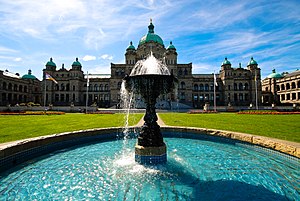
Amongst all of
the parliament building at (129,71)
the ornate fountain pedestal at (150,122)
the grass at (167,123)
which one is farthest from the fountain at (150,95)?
the parliament building at (129,71)

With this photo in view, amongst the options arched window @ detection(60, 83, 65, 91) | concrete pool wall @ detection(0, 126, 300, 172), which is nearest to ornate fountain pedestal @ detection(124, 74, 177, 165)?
concrete pool wall @ detection(0, 126, 300, 172)

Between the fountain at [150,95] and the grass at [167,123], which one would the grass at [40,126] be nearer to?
the grass at [167,123]

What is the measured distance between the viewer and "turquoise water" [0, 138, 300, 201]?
12.6 feet

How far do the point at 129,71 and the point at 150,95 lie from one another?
52.8m

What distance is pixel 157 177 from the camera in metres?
4.73

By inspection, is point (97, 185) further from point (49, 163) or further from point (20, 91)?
point (20, 91)

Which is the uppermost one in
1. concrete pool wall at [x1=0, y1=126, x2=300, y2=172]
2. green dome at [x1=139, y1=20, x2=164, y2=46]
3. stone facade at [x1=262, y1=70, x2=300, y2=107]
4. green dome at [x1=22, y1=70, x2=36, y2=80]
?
green dome at [x1=139, y1=20, x2=164, y2=46]

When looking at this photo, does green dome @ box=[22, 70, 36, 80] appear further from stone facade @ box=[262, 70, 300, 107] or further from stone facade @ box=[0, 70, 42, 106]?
stone facade @ box=[262, 70, 300, 107]

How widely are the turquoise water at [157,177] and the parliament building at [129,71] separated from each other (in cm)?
4990

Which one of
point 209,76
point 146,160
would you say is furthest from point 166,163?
point 209,76

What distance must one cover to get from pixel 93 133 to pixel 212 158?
6.30 m

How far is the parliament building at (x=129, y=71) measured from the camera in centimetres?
5703

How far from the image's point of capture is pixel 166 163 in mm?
5855

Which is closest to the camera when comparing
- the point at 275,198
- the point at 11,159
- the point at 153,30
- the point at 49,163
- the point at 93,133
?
the point at 275,198
